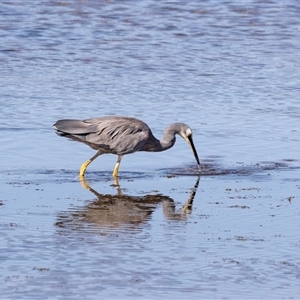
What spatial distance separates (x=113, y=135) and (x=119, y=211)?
2.24 metres

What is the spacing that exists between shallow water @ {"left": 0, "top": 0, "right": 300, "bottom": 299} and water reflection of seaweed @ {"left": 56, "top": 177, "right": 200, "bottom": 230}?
0.07 ft

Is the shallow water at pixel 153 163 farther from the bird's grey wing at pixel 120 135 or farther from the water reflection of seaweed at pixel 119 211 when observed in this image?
the bird's grey wing at pixel 120 135

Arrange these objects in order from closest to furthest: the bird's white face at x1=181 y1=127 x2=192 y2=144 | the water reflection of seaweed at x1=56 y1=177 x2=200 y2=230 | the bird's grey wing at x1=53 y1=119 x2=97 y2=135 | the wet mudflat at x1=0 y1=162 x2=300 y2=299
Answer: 1. the wet mudflat at x1=0 y1=162 x2=300 y2=299
2. the water reflection of seaweed at x1=56 y1=177 x2=200 y2=230
3. the bird's grey wing at x1=53 y1=119 x2=97 y2=135
4. the bird's white face at x1=181 y1=127 x2=192 y2=144

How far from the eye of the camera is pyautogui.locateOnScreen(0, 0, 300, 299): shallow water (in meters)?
8.22

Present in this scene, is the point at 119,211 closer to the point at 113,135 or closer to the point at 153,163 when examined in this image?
the point at 113,135

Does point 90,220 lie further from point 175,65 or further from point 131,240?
point 175,65

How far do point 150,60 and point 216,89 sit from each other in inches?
124

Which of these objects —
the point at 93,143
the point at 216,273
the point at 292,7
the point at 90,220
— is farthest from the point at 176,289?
the point at 292,7

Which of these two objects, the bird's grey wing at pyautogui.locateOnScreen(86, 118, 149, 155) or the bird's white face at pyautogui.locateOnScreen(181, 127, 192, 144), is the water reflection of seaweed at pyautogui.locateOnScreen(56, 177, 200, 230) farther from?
the bird's white face at pyautogui.locateOnScreen(181, 127, 192, 144)

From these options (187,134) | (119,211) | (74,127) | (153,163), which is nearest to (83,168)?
(74,127)

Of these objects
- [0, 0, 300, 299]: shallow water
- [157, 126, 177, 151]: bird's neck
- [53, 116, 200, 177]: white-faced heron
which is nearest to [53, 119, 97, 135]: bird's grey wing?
[53, 116, 200, 177]: white-faced heron

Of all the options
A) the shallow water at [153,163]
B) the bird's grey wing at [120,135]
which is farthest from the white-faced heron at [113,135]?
the shallow water at [153,163]

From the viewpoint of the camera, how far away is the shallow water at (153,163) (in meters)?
8.22

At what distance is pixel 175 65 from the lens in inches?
786
